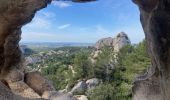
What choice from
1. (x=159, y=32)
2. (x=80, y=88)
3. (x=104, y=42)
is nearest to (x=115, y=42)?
(x=104, y=42)

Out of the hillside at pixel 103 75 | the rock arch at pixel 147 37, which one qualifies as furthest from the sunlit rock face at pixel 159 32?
the hillside at pixel 103 75

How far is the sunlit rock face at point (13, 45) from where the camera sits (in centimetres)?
812

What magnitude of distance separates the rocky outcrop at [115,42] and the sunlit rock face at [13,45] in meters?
41.3

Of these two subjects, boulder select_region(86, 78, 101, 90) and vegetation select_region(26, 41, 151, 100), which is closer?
vegetation select_region(26, 41, 151, 100)

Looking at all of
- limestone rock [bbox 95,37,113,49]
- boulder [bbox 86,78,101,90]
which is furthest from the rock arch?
limestone rock [bbox 95,37,113,49]

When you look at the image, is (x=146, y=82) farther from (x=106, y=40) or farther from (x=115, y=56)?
(x=106, y=40)

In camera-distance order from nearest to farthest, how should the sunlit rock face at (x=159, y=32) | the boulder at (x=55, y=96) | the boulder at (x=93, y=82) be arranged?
the sunlit rock face at (x=159, y=32)
the boulder at (x=55, y=96)
the boulder at (x=93, y=82)

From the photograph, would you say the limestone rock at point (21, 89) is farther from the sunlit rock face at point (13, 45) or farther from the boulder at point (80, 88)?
the boulder at point (80, 88)

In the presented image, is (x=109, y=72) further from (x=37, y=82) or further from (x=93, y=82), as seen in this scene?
(x=37, y=82)

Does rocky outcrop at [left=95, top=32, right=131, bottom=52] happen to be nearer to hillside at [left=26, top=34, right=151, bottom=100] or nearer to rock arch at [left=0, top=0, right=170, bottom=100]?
hillside at [left=26, top=34, right=151, bottom=100]

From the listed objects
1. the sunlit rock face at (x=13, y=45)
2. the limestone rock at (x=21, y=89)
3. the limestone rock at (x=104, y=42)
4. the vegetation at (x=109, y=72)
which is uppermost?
the sunlit rock face at (x=13, y=45)

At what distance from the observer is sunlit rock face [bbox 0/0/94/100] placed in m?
8.12

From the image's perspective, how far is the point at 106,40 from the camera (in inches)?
2264

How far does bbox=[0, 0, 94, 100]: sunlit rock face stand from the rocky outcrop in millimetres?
41345
